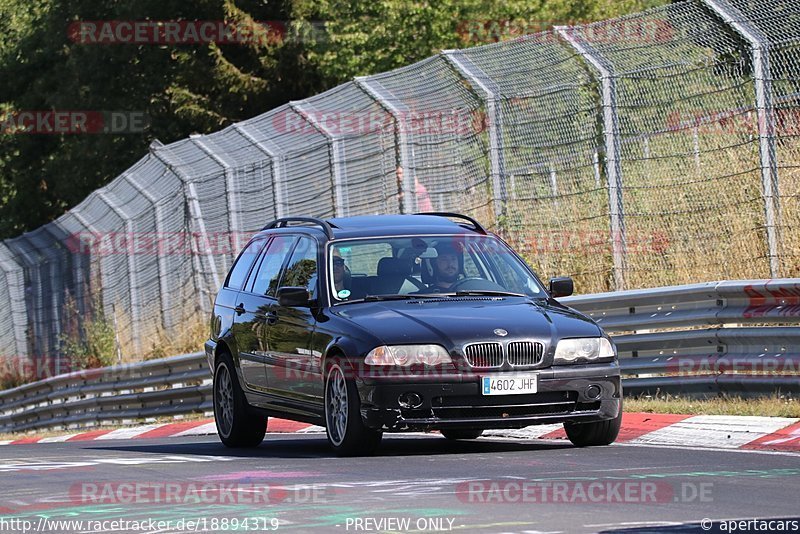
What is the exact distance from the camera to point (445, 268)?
483 inches

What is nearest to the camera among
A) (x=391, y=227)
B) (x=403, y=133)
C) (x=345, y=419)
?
(x=345, y=419)

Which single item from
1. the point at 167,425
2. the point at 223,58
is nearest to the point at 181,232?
the point at 167,425

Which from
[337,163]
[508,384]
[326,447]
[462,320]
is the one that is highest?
[337,163]

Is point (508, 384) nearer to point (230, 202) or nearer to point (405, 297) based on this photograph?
point (405, 297)

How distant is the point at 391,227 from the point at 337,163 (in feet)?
27.5

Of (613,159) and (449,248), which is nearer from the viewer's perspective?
(449,248)

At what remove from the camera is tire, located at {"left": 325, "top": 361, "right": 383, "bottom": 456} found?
11.0 m

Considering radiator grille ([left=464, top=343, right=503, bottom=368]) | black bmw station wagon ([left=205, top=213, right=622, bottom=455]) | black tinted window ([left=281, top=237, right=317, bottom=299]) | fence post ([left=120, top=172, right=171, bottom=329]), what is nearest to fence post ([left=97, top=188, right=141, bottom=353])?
fence post ([left=120, top=172, right=171, bottom=329])

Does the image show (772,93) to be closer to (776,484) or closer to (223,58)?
(776,484)

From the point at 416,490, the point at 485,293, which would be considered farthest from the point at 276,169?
the point at 416,490

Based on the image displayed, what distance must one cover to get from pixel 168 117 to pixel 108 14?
19.7 ft

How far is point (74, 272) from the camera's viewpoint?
31375 mm

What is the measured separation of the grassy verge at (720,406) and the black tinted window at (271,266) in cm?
301

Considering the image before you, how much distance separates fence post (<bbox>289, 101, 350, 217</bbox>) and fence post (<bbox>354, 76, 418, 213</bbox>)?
148cm
